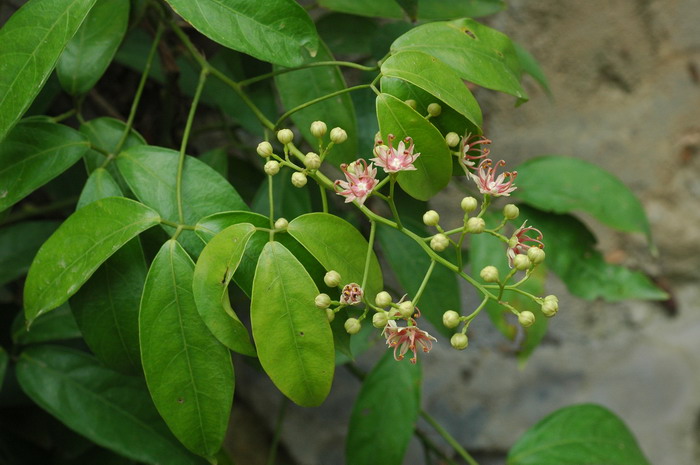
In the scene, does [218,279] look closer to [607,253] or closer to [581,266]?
[581,266]

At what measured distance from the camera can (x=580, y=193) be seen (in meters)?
1.14

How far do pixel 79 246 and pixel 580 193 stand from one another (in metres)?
0.76

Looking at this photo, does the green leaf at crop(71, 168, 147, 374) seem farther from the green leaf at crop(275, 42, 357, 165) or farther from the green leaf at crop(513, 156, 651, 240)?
the green leaf at crop(513, 156, 651, 240)

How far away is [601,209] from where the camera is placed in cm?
113

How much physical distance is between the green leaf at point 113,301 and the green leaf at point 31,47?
0.48 ft

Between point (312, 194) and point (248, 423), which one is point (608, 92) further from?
point (248, 423)

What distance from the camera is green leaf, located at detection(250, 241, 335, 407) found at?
2.31 feet

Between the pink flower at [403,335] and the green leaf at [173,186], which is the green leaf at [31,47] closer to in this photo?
the green leaf at [173,186]

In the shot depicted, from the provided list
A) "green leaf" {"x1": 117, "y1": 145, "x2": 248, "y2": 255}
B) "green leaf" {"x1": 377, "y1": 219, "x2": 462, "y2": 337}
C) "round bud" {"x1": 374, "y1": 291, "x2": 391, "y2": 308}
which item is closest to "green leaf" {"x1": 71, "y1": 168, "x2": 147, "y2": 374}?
"green leaf" {"x1": 117, "y1": 145, "x2": 248, "y2": 255}

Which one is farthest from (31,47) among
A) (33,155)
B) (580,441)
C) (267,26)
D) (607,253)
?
(607,253)

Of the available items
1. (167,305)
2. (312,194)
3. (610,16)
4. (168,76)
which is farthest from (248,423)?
(610,16)

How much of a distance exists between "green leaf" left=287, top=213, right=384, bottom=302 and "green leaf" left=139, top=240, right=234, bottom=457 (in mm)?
134

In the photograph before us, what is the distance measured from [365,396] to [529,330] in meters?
0.30

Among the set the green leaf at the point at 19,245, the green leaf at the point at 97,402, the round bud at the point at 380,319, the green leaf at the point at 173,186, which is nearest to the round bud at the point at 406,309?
the round bud at the point at 380,319
